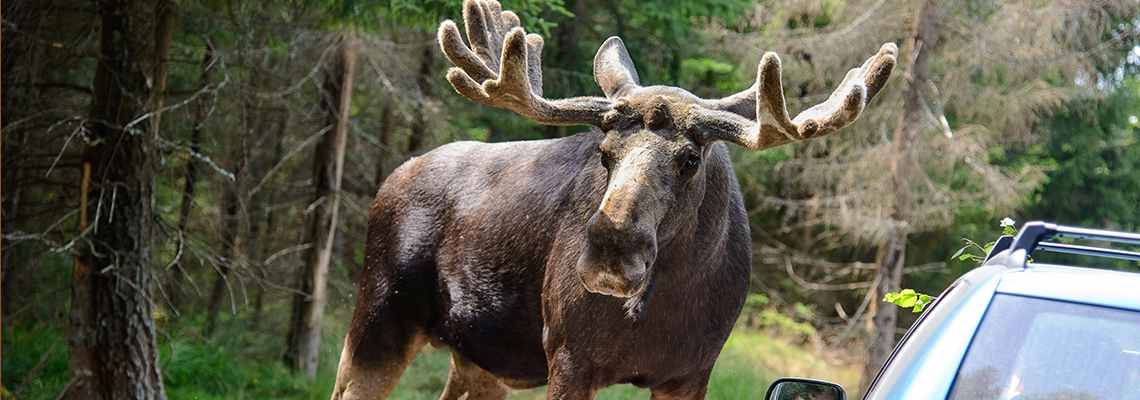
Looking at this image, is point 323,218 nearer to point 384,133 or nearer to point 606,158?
point 384,133

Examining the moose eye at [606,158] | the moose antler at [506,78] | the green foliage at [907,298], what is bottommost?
the green foliage at [907,298]

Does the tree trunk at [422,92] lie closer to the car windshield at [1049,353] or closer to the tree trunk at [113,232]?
the tree trunk at [113,232]

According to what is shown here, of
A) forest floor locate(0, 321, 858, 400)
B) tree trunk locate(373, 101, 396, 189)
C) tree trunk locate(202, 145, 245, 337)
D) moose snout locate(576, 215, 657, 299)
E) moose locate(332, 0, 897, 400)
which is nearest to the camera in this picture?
moose snout locate(576, 215, 657, 299)

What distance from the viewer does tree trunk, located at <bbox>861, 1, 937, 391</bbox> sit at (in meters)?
13.9

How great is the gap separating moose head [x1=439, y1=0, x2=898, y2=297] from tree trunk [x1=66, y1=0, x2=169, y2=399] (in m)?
3.92

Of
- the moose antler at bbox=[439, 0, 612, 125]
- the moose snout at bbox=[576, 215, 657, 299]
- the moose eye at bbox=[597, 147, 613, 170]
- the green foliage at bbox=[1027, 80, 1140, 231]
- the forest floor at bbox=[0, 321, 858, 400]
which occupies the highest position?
the moose antler at bbox=[439, 0, 612, 125]

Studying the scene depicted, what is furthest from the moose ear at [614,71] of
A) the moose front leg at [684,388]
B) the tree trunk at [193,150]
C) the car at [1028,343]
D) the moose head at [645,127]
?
the tree trunk at [193,150]

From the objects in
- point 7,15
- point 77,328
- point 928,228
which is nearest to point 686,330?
point 77,328

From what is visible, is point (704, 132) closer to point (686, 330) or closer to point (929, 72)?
point (686, 330)

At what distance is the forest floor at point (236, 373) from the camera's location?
1167cm

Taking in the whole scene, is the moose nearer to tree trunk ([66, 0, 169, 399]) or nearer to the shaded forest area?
the shaded forest area

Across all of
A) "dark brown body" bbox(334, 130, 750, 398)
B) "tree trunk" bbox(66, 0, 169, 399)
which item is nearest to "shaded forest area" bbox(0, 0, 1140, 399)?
"tree trunk" bbox(66, 0, 169, 399)

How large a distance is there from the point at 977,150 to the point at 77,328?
9.64 meters

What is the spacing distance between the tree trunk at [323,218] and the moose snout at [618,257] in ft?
28.7
